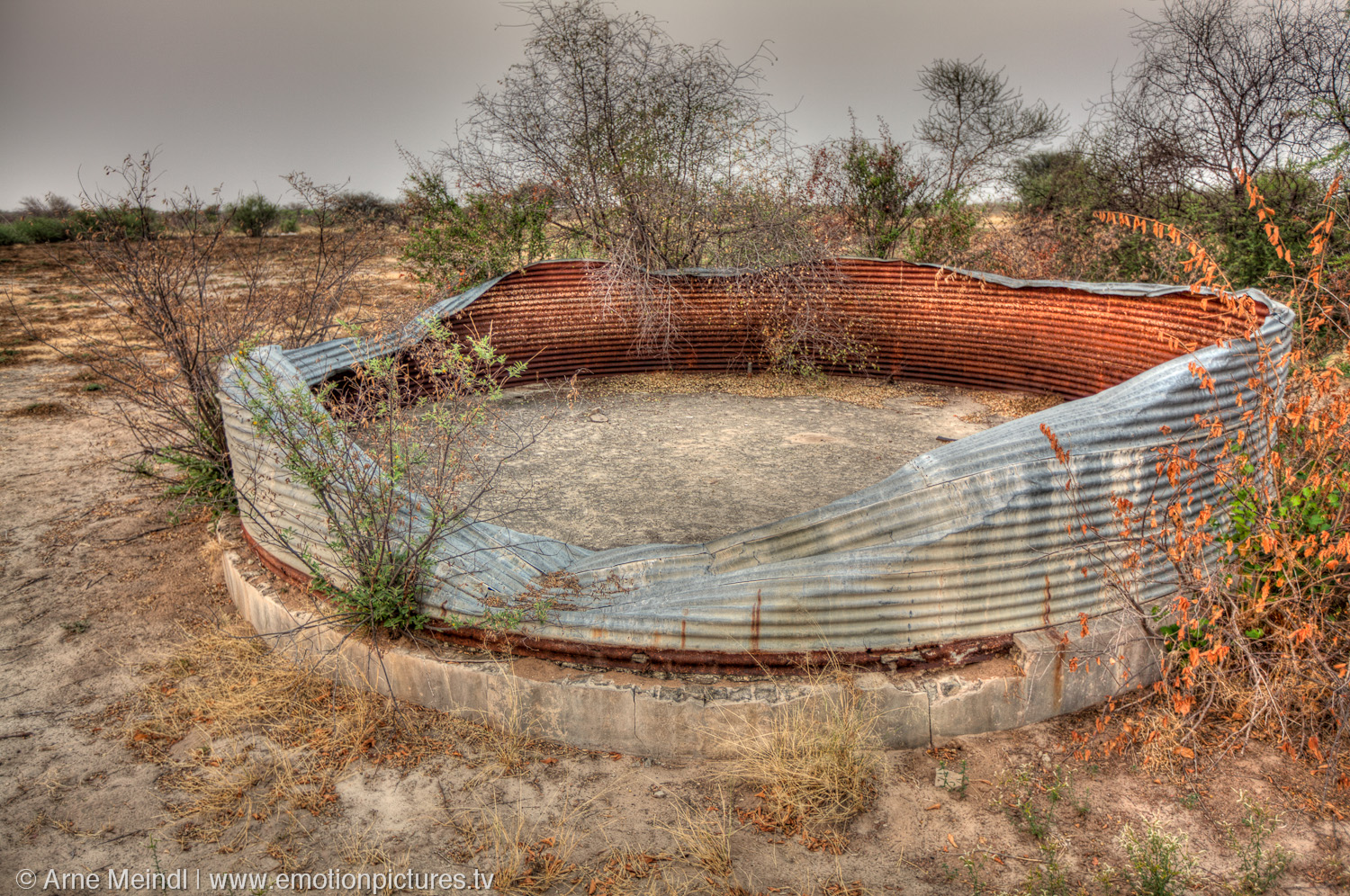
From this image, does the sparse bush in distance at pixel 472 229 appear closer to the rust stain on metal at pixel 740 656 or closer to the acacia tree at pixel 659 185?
the acacia tree at pixel 659 185

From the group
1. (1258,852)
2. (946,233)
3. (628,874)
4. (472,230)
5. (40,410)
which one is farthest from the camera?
(946,233)

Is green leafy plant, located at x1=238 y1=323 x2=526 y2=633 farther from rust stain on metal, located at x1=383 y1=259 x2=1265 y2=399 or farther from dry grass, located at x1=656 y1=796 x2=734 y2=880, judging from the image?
rust stain on metal, located at x1=383 y1=259 x2=1265 y2=399

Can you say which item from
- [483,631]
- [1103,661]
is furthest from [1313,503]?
[483,631]

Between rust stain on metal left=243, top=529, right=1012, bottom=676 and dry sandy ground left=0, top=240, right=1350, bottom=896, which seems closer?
dry sandy ground left=0, top=240, right=1350, bottom=896

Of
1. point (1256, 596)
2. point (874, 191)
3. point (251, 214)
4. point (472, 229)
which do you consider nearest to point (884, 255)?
point (874, 191)

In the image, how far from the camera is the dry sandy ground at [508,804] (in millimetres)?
2781

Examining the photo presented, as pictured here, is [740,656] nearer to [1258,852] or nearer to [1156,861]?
[1156,861]

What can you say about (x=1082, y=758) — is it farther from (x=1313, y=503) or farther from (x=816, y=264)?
(x=816, y=264)

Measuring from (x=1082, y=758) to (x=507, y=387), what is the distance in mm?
7322

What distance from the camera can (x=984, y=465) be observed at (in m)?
3.48

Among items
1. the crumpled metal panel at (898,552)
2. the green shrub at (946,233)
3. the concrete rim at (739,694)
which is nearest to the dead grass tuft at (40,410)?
the crumpled metal panel at (898,552)

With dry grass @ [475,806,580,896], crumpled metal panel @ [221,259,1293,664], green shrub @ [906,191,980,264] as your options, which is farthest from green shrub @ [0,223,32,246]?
dry grass @ [475,806,580,896]

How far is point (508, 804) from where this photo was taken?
3.11 meters

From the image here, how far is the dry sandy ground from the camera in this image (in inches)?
109
